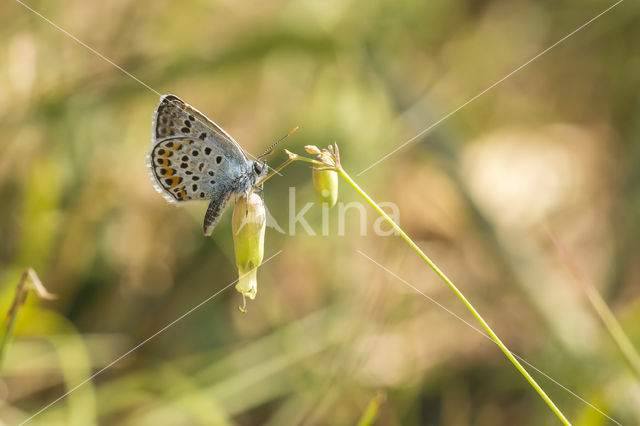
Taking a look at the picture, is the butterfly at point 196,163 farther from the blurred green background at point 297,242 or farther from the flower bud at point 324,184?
the blurred green background at point 297,242

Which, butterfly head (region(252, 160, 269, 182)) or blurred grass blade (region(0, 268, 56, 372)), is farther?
butterfly head (region(252, 160, 269, 182))

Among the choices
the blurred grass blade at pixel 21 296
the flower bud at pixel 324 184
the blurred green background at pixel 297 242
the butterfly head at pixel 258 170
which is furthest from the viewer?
the blurred green background at pixel 297 242

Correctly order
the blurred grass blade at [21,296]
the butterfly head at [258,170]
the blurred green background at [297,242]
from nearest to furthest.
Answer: the blurred grass blade at [21,296] < the butterfly head at [258,170] < the blurred green background at [297,242]

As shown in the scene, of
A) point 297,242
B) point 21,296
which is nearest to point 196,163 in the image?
point 21,296

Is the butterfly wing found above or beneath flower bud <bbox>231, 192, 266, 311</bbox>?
above

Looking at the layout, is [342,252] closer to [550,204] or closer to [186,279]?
[186,279]

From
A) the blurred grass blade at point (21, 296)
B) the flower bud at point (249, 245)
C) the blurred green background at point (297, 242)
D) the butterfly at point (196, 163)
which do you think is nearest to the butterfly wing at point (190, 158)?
the butterfly at point (196, 163)

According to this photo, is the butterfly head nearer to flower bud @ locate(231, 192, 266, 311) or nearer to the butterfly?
the butterfly

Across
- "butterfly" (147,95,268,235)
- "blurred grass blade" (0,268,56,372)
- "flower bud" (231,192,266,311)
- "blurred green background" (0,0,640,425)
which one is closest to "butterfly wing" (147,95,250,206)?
"butterfly" (147,95,268,235)
